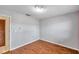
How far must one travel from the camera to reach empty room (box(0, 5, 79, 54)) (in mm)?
1183

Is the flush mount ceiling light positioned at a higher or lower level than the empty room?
higher

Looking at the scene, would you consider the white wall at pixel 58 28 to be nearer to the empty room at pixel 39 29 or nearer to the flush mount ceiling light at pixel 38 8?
the empty room at pixel 39 29

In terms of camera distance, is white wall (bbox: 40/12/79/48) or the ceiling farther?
white wall (bbox: 40/12/79/48)

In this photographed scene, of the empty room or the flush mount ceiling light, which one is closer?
the flush mount ceiling light

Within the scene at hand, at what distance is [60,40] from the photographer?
129 cm

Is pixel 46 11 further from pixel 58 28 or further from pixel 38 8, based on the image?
pixel 58 28

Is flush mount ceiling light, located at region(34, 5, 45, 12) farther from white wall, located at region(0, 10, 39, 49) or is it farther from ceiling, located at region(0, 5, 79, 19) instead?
white wall, located at region(0, 10, 39, 49)

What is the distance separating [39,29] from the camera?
1.32 meters

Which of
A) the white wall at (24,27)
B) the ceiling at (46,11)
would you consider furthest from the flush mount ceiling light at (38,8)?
the white wall at (24,27)

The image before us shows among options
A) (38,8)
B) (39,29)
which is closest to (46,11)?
(38,8)

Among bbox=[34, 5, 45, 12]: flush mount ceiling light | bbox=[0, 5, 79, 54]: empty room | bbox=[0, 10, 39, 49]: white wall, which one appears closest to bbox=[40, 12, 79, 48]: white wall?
bbox=[0, 5, 79, 54]: empty room

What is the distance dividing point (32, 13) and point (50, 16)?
9.9 inches

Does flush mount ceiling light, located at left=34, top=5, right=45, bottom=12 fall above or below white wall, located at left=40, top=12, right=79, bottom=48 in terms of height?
above

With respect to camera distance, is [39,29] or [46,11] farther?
[39,29]
